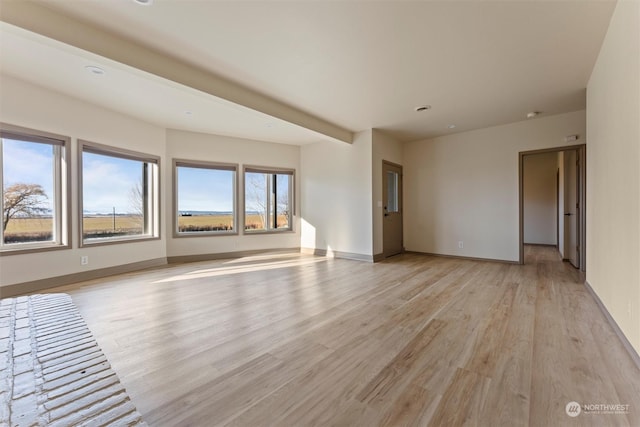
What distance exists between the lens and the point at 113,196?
4.56 metres

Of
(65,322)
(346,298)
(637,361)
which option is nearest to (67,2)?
(65,322)

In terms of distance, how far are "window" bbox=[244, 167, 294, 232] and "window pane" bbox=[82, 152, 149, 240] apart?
203 centimetres

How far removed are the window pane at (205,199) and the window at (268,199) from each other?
15.2 inches

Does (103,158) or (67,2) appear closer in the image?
(67,2)

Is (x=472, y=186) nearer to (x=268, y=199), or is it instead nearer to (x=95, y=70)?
(x=268, y=199)

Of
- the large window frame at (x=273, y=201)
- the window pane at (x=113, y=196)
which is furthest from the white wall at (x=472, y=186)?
the window pane at (x=113, y=196)

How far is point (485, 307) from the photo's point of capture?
2830 mm

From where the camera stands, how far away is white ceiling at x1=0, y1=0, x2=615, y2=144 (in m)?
2.19

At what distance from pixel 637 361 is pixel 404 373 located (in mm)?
1533

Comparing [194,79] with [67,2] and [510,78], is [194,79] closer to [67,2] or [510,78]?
[67,2]

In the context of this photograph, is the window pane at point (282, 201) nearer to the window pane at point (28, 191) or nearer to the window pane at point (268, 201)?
the window pane at point (268, 201)

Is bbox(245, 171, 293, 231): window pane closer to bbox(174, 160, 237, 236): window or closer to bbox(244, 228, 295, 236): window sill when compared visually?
bbox(244, 228, 295, 236): window sill

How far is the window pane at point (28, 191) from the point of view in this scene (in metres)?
3.38
